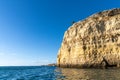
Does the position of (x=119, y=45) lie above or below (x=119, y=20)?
below

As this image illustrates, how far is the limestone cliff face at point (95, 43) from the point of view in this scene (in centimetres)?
5793

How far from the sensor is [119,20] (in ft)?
195

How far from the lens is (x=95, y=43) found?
207 ft

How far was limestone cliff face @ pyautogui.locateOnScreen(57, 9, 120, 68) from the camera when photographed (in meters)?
57.9

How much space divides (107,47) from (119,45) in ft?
13.6

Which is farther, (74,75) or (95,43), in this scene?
(95,43)

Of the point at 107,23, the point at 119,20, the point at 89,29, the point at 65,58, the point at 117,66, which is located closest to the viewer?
the point at 117,66

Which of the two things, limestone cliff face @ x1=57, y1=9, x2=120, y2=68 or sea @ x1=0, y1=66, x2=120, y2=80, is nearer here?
sea @ x1=0, y1=66, x2=120, y2=80

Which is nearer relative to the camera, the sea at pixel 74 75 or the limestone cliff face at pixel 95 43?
the sea at pixel 74 75

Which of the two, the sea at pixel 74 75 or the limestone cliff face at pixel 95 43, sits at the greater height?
the limestone cliff face at pixel 95 43

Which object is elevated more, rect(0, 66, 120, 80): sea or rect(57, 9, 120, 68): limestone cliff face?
rect(57, 9, 120, 68): limestone cliff face

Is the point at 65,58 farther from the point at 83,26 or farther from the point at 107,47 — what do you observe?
the point at 107,47

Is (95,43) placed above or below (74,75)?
above

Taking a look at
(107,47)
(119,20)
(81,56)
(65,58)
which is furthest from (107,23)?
(65,58)
